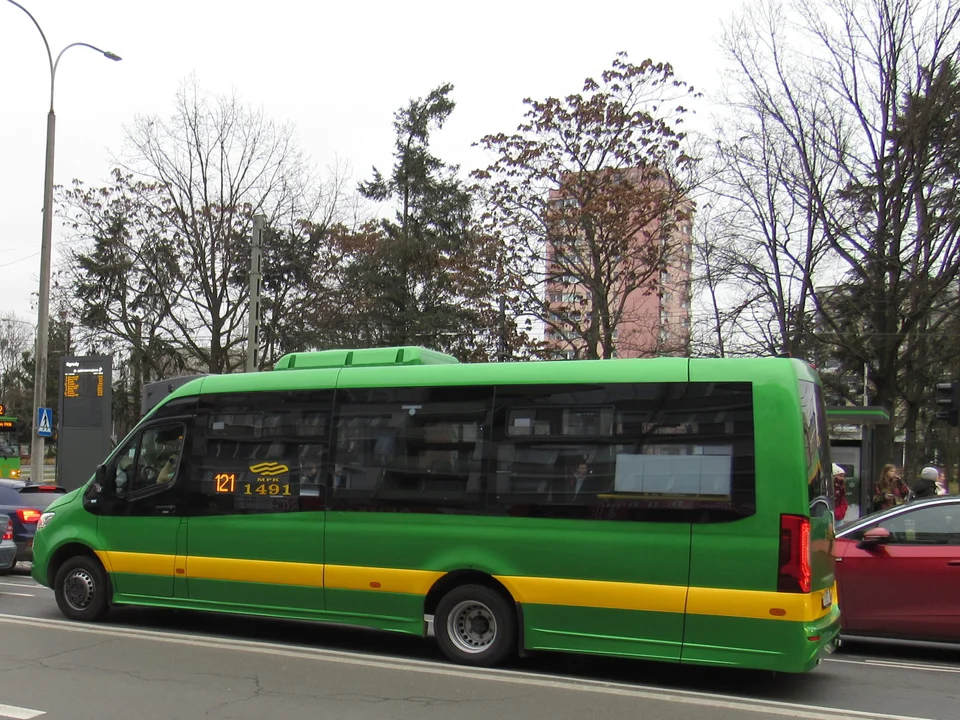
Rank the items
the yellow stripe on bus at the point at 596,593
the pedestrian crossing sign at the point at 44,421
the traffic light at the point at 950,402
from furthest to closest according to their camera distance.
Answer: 1. the pedestrian crossing sign at the point at 44,421
2. the traffic light at the point at 950,402
3. the yellow stripe on bus at the point at 596,593

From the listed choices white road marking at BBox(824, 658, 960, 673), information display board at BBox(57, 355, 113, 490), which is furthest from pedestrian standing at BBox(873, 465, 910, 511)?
information display board at BBox(57, 355, 113, 490)

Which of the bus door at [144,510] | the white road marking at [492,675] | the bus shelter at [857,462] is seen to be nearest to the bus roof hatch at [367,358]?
the bus door at [144,510]

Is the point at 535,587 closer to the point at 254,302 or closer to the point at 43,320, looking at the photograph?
the point at 43,320

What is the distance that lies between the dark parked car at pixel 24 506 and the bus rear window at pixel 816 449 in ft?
37.5

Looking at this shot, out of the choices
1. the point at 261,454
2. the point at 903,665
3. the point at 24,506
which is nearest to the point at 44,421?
the point at 24,506

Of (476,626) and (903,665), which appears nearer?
(476,626)

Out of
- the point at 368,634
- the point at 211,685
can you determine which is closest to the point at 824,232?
the point at 368,634

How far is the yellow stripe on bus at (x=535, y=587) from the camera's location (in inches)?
265

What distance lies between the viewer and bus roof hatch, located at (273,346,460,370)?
8602 millimetres

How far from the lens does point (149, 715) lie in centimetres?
593

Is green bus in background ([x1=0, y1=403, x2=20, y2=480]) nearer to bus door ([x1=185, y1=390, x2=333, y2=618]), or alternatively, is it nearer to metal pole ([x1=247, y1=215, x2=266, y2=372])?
metal pole ([x1=247, y1=215, x2=266, y2=372])

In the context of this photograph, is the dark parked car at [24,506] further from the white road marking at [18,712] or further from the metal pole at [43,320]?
the white road marking at [18,712]

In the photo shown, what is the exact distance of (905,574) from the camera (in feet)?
28.9

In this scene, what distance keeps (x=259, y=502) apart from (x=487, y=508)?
90.1 inches
